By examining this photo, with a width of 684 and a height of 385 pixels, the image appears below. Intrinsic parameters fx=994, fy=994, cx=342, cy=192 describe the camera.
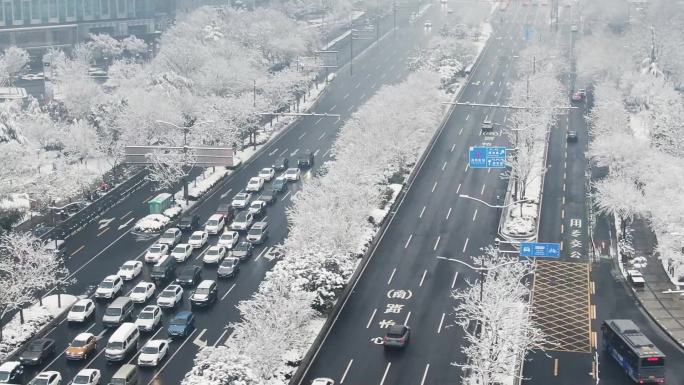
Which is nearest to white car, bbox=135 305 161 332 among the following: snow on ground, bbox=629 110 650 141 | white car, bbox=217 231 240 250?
white car, bbox=217 231 240 250

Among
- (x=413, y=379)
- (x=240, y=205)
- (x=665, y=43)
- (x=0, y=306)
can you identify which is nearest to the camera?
(x=413, y=379)

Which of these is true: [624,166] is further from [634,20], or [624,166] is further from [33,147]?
[634,20]

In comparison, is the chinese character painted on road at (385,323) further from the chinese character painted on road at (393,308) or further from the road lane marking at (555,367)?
the road lane marking at (555,367)

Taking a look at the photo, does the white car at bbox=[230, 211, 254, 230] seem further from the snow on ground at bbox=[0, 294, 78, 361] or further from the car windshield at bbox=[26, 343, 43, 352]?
the car windshield at bbox=[26, 343, 43, 352]

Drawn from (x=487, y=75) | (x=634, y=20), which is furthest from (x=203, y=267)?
(x=634, y=20)

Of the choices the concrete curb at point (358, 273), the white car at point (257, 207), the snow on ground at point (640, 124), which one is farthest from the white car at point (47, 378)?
the snow on ground at point (640, 124)
